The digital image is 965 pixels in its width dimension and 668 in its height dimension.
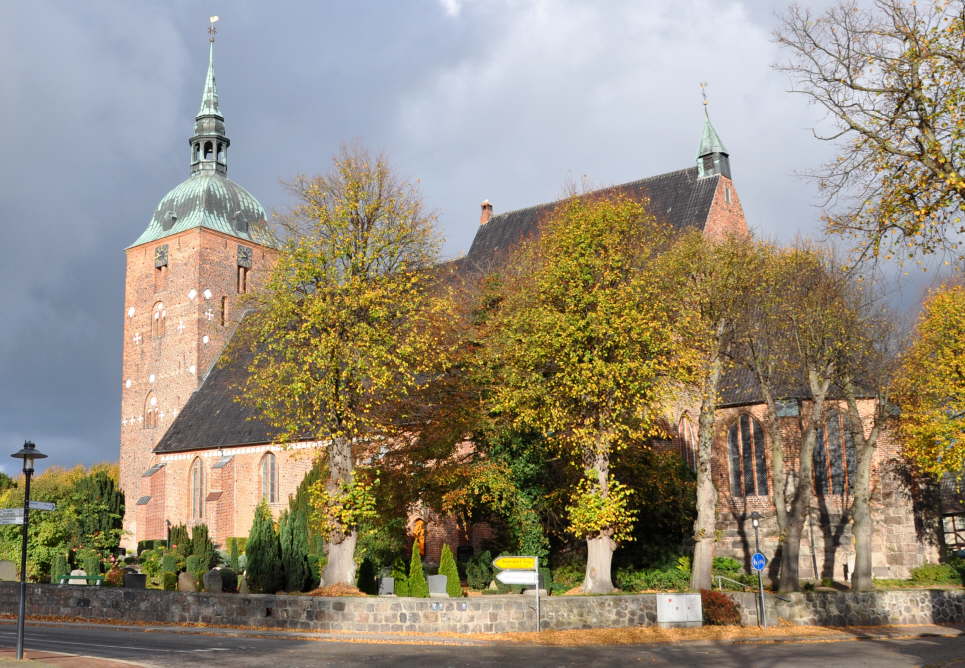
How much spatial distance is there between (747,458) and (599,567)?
1543 cm

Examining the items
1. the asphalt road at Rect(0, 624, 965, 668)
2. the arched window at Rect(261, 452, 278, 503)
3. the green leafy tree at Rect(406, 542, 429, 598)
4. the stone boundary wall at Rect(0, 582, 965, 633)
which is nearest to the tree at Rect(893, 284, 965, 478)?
the stone boundary wall at Rect(0, 582, 965, 633)

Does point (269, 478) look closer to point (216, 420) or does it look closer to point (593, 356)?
point (216, 420)

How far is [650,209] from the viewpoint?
43938mm

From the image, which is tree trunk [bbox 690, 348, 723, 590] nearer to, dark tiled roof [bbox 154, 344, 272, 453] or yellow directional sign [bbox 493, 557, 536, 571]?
yellow directional sign [bbox 493, 557, 536, 571]

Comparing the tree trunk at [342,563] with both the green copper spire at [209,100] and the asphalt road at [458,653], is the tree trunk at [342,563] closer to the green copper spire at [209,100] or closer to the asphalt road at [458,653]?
the asphalt road at [458,653]

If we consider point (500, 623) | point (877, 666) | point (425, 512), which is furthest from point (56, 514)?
point (877, 666)

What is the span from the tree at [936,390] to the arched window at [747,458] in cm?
568

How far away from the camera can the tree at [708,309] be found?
26328 mm

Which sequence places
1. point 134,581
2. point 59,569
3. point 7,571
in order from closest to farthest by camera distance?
point 134,581 < point 7,571 < point 59,569

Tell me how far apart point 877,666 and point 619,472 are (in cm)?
1508

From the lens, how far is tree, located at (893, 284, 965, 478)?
29.2 meters

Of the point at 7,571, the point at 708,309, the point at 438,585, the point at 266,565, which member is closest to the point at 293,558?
the point at 266,565

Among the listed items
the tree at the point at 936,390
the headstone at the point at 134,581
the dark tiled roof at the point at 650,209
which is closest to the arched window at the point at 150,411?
the dark tiled roof at the point at 650,209

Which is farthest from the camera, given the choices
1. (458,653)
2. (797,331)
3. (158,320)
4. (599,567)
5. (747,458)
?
(158,320)
